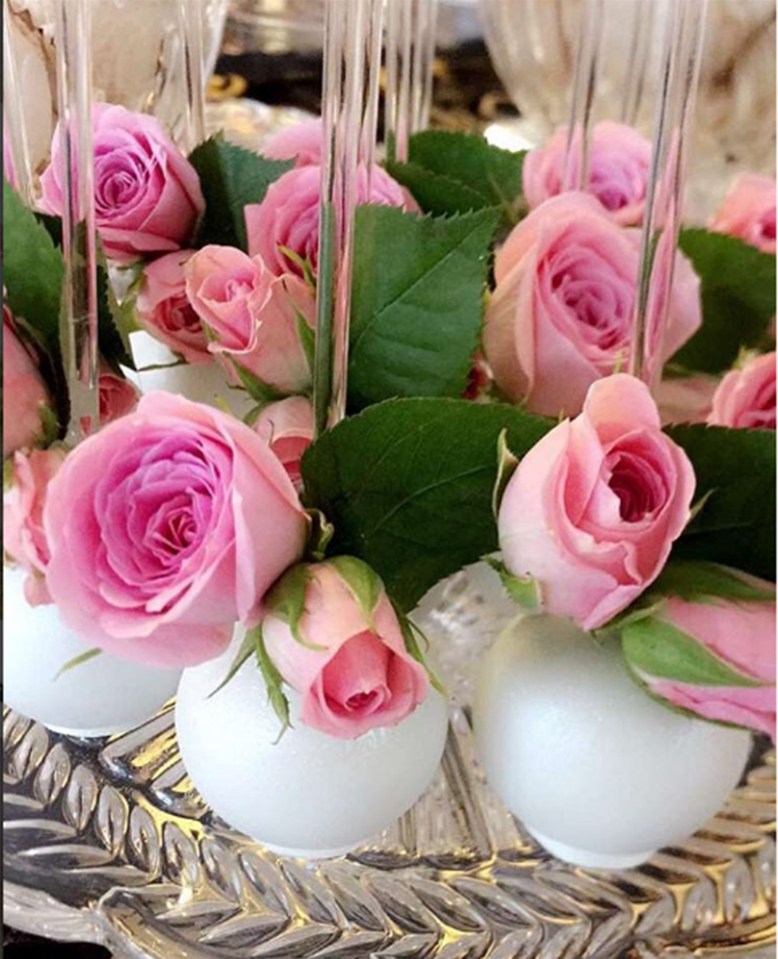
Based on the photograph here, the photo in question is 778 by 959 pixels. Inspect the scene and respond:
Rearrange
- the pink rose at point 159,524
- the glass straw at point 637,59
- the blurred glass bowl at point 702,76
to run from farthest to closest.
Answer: the blurred glass bowl at point 702,76 < the glass straw at point 637,59 < the pink rose at point 159,524

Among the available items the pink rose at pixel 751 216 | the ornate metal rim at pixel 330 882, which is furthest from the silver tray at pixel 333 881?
the pink rose at pixel 751 216

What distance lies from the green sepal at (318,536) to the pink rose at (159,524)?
0.05ft

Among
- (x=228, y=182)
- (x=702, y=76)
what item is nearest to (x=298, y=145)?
(x=228, y=182)

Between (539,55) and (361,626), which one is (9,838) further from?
(539,55)

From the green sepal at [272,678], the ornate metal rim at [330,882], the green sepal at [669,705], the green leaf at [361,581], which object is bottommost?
the ornate metal rim at [330,882]

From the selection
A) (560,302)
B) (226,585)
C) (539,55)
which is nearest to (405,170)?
(560,302)

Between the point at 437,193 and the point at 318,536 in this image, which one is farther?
the point at 437,193

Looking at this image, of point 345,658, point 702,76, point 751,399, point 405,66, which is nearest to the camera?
point 345,658

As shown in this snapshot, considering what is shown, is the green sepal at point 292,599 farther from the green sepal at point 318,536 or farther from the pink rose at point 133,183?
the pink rose at point 133,183

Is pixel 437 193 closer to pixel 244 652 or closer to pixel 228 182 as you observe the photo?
pixel 228 182

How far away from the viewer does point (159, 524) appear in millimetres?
279

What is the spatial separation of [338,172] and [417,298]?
0.14ft

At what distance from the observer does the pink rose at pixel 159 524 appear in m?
0.27

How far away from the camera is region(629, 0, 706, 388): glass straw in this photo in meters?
0.33
